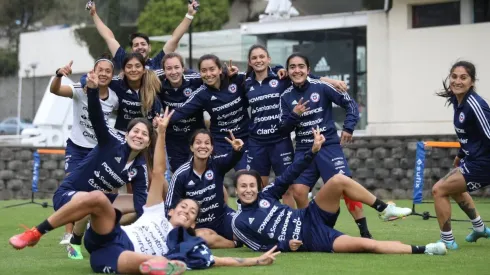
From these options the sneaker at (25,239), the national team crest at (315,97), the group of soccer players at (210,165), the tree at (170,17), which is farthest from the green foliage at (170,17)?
the sneaker at (25,239)

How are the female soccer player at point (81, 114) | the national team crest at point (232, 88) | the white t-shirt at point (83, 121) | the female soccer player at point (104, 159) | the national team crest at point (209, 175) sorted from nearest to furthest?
the female soccer player at point (104, 159)
the national team crest at point (209, 175)
the female soccer player at point (81, 114)
the white t-shirt at point (83, 121)
the national team crest at point (232, 88)

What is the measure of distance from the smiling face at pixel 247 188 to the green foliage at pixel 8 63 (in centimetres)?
5259

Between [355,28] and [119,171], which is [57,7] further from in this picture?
[119,171]

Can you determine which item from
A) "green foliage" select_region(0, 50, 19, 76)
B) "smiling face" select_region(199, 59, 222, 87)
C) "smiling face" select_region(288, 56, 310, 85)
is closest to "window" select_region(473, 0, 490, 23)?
"smiling face" select_region(288, 56, 310, 85)

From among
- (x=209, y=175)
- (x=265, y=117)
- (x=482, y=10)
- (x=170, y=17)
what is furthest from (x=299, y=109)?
(x=170, y=17)

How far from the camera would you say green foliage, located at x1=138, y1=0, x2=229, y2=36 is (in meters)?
46.8

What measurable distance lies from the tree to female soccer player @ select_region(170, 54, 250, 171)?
3543 centimetres

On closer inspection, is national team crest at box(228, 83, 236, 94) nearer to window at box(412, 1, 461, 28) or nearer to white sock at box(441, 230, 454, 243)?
white sock at box(441, 230, 454, 243)

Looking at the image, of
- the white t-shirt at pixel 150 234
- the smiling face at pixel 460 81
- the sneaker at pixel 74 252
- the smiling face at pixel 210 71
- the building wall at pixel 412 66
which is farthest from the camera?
the building wall at pixel 412 66

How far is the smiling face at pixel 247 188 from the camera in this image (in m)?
9.47

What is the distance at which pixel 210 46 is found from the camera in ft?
103

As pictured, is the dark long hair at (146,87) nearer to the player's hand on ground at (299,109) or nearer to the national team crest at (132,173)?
the national team crest at (132,173)

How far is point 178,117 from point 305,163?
2.17 metres

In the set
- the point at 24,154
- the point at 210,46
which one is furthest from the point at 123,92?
the point at 210,46
